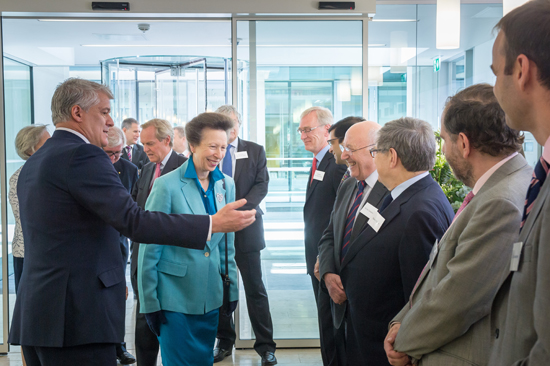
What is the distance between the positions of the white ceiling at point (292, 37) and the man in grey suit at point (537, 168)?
316 cm

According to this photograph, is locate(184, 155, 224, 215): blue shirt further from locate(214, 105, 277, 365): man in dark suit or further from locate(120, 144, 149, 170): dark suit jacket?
locate(120, 144, 149, 170): dark suit jacket

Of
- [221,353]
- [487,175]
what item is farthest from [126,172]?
[487,175]

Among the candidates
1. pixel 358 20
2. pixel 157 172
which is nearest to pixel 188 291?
pixel 157 172

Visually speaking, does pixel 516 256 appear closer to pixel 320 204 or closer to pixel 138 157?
pixel 320 204

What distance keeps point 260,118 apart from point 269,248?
46.5 inches

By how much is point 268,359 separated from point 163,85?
18.7ft

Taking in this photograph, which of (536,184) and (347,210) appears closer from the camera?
(536,184)

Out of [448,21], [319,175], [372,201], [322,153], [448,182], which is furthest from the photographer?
[322,153]

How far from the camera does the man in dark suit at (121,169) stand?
3732 millimetres

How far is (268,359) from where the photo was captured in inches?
146

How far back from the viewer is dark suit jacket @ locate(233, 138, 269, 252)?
378 cm

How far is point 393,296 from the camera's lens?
2.02 metres

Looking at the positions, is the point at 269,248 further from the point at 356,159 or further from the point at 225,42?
the point at 225,42

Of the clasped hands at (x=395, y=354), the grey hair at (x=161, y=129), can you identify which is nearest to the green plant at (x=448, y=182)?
the clasped hands at (x=395, y=354)
